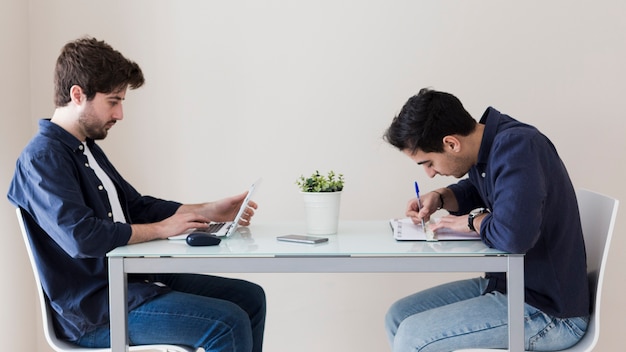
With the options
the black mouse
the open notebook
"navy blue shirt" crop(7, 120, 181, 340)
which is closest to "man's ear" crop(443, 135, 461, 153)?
the open notebook

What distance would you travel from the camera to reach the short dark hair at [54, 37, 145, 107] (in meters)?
2.15

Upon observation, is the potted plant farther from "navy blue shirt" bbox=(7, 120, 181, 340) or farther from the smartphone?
"navy blue shirt" bbox=(7, 120, 181, 340)

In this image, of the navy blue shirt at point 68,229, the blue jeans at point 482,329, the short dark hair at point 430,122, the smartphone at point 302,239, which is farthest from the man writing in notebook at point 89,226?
the short dark hair at point 430,122

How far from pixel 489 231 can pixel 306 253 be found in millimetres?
467

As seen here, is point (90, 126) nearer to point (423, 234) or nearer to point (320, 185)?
point (320, 185)

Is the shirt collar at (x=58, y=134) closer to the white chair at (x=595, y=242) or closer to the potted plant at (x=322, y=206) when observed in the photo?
the potted plant at (x=322, y=206)

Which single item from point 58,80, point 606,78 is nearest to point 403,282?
point 606,78

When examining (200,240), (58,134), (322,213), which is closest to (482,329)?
(322,213)

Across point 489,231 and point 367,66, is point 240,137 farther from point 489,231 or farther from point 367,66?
point 489,231

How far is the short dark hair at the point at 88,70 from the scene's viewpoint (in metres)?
2.15

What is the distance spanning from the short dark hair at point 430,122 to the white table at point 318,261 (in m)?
0.28

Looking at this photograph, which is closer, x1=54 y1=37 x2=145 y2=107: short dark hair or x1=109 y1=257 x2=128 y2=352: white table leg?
x1=109 y1=257 x2=128 y2=352: white table leg

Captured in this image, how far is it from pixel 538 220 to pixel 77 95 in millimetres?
1333

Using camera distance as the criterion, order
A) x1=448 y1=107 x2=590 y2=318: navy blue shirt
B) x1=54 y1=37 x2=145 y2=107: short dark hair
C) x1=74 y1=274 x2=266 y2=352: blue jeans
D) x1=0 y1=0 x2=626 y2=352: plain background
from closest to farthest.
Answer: x1=448 y1=107 x2=590 y2=318: navy blue shirt < x1=74 y1=274 x2=266 y2=352: blue jeans < x1=54 y1=37 x2=145 y2=107: short dark hair < x1=0 y1=0 x2=626 y2=352: plain background
